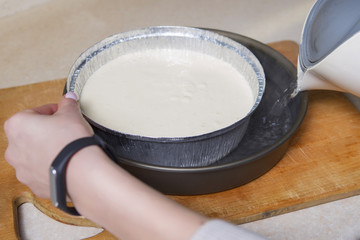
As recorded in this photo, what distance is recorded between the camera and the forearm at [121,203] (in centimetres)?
55

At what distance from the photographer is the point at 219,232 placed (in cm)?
52

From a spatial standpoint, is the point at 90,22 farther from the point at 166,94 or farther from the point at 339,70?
the point at 339,70

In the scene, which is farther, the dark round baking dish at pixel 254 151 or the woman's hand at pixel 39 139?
the dark round baking dish at pixel 254 151

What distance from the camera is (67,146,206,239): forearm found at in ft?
1.79

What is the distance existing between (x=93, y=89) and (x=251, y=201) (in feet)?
1.29

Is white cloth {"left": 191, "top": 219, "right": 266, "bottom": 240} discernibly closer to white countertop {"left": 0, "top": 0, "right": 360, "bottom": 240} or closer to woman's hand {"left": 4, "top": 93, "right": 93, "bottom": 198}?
woman's hand {"left": 4, "top": 93, "right": 93, "bottom": 198}

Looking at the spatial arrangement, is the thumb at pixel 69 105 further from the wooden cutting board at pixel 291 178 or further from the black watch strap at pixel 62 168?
the wooden cutting board at pixel 291 178

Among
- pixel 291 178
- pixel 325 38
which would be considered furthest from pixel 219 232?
pixel 325 38

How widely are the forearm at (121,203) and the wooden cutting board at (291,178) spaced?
194mm

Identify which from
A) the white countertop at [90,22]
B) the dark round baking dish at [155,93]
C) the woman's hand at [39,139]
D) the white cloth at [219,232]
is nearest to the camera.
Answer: the white cloth at [219,232]

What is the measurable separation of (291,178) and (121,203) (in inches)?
16.7

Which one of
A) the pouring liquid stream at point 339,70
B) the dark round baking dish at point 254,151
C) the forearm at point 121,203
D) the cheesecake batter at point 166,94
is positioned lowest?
the dark round baking dish at point 254,151

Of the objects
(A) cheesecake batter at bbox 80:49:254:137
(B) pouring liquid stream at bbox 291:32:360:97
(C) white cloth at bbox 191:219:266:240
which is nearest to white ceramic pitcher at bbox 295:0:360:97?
(B) pouring liquid stream at bbox 291:32:360:97

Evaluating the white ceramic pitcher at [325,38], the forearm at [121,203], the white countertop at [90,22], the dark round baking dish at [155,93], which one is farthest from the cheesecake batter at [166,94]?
the white countertop at [90,22]
